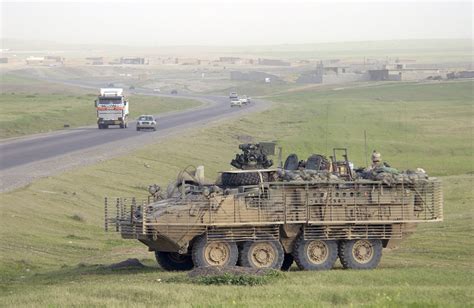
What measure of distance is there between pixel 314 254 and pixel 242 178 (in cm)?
232

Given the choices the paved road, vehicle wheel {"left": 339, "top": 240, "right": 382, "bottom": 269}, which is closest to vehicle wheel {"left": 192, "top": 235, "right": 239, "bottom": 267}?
vehicle wheel {"left": 339, "top": 240, "right": 382, "bottom": 269}

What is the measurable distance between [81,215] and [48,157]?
1695 centimetres

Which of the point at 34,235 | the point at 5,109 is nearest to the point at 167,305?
the point at 34,235

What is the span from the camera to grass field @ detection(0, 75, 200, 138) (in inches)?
3191

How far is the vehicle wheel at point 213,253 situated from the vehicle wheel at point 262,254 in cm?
23

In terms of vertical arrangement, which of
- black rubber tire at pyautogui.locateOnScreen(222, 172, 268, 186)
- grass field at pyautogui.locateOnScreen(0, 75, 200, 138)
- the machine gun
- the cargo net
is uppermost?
the machine gun

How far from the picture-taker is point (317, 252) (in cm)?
2736

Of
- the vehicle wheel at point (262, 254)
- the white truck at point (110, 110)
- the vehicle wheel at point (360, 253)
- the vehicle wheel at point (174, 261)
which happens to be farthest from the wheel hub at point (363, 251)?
the white truck at point (110, 110)

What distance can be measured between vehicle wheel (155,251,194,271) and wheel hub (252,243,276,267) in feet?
5.45

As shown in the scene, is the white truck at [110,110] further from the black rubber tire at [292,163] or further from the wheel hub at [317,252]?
the wheel hub at [317,252]

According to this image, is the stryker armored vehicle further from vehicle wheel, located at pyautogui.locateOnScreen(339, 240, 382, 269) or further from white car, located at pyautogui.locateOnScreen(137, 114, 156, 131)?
white car, located at pyautogui.locateOnScreen(137, 114, 156, 131)

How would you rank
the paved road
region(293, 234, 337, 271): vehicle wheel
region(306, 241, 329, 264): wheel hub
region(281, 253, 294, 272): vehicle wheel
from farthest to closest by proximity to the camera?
the paved road, region(281, 253, 294, 272): vehicle wheel, region(306, 241, 329, 264): wheel hub, region(293, 234, 337, 271): vehicle wheel

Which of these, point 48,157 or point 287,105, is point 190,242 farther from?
point 287,105

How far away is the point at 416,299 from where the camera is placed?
21.0 meters
